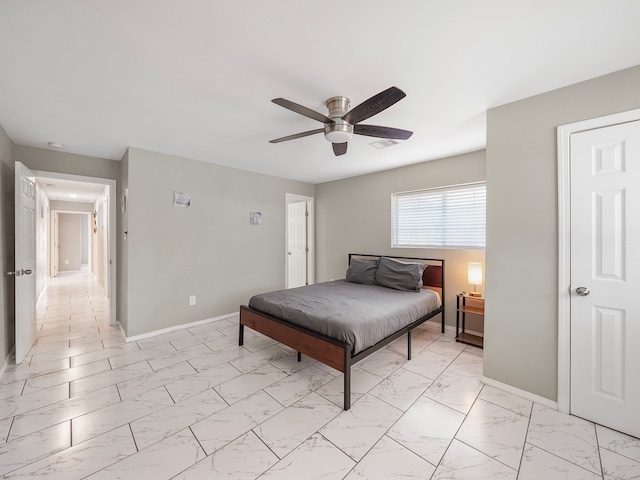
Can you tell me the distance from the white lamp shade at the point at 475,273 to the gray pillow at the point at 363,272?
4.23 feet

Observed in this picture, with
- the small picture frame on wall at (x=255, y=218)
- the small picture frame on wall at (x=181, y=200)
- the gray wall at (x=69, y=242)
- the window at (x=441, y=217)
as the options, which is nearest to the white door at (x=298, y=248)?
the small picture frame on wall at (x=255, y=218)

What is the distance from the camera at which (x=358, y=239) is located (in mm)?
4938

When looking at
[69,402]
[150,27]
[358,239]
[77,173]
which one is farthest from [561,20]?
[77,173]

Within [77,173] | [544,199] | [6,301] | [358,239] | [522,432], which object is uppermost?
[77,173]

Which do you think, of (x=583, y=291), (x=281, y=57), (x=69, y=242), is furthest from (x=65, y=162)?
(x=69, y=242)

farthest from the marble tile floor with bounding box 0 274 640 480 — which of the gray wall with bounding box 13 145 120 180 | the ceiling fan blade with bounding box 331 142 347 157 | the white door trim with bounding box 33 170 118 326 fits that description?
the gray wall with bounding box 13 145 120 180

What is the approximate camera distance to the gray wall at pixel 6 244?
265 cm

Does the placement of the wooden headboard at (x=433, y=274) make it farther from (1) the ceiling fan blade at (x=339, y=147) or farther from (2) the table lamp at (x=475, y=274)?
(1) the ceiling fan blade at (x=339, y=147)

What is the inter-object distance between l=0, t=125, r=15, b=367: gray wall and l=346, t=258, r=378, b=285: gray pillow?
13.1 ft

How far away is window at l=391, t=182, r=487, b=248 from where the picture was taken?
364 cm

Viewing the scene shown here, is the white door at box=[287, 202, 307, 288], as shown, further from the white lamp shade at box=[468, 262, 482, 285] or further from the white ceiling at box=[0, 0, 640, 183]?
the white lamp shade at box=[468, 262, 482, 285]

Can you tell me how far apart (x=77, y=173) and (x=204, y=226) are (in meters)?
1.72

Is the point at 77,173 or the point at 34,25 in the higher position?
the point at 34,25

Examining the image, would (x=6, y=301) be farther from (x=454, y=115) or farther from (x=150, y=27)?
(x=454, y=115)
